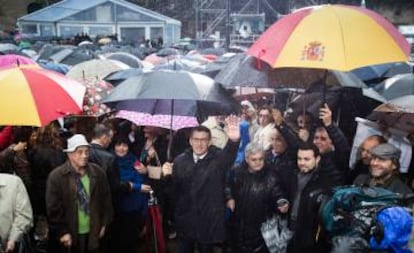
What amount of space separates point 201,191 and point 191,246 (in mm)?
600

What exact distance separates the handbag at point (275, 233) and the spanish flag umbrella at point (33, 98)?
2.03 metres

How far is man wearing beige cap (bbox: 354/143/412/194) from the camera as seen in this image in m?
3.90

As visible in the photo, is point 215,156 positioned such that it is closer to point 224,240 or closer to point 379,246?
point 224,240

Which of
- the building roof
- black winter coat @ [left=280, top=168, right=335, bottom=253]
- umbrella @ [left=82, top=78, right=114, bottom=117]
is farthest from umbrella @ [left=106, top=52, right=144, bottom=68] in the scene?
the building roof

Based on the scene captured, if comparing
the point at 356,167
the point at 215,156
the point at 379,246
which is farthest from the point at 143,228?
the point at 379,246

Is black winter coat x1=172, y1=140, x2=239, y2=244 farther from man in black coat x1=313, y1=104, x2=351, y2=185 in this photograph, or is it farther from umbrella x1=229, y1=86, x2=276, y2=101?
umbrella x1=229, y1=86, x2=276, y2=101

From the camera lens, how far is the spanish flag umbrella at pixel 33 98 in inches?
159

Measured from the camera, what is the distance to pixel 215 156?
15.1 feet

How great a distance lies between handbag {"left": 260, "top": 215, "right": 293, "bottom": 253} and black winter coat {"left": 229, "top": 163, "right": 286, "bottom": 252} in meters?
0.05

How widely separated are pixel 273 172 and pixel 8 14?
143ft

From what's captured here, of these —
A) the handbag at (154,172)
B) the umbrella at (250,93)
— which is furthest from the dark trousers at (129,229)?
the umbrella at (250,93)

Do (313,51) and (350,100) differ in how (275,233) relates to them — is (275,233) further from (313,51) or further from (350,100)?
(350,100)

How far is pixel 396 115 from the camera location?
5.10m

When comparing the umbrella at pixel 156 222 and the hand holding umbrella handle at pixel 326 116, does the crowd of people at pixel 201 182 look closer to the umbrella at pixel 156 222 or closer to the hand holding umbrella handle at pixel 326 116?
the hand holding umbrella handle at pixel 326 116
